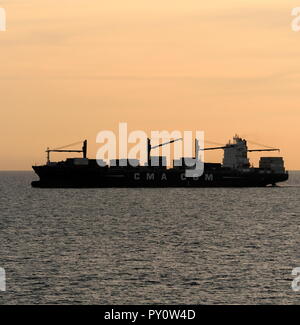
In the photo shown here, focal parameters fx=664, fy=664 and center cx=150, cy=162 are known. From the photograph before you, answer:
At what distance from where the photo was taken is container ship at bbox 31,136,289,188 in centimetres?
16288

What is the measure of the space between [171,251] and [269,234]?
16866mm

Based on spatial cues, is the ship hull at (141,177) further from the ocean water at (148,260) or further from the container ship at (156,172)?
the ocean water at (148,260)

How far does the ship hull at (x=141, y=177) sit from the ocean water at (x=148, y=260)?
7921 cm

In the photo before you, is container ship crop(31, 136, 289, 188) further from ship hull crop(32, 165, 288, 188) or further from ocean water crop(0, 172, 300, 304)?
ocean water crop(0, 172, 300, 304)

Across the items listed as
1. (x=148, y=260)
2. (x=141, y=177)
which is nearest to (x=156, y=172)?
(x=141, y=177)

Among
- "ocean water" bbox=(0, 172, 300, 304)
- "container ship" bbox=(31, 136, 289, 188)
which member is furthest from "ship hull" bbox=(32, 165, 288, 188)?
"ocean water" bbox=(0, 172, 300, 304)

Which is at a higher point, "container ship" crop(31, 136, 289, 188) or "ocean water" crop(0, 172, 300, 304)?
"container ship" crop(31, 136, 289, 188)

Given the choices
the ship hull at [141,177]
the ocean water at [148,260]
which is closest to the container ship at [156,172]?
the ship hull at [141,177]

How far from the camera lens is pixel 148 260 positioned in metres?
44.9

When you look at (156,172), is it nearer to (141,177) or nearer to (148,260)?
(141,177)

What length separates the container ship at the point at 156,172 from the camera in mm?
162875

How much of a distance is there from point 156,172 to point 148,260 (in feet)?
411

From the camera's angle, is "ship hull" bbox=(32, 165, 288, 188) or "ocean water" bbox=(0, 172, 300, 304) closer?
"ocean water" bbox=(0, 172, 300, 304)
